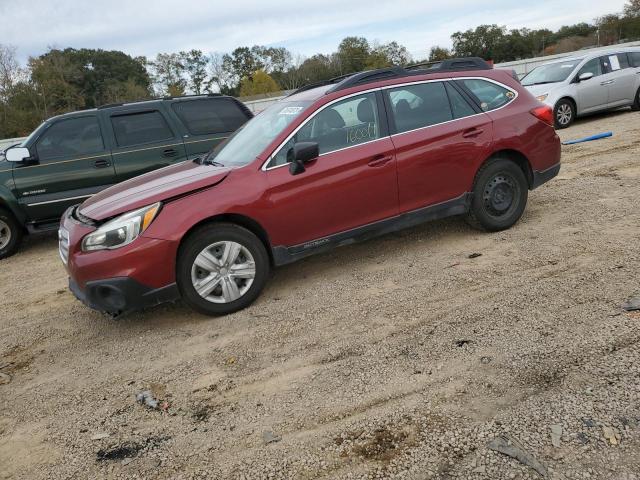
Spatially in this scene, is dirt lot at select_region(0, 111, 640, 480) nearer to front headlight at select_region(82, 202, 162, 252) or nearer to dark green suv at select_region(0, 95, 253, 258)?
front headlight at select_region(82, 202, 162, 252)

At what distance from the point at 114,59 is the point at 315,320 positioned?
281 ft

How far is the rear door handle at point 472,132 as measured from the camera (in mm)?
5133

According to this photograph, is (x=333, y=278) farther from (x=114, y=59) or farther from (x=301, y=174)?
(x=114, y=59)

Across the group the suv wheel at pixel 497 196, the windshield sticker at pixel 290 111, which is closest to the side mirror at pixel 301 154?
the windshield sticker at pixel 290 111

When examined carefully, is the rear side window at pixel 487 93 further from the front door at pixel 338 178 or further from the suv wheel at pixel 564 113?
the suv wheel at pixel 564 113

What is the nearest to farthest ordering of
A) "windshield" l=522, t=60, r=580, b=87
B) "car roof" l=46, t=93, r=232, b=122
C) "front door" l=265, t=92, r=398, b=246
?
"front door" l=265, t=92, r=398, b=246 → "car roof" l=46, t=93, r=232, b=122 → "windshield" l=522, t=60, r=580, b=87

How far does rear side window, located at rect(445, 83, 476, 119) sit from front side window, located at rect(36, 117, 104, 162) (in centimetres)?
490

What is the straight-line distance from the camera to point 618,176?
7.09m

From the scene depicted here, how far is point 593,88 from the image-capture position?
493 inches

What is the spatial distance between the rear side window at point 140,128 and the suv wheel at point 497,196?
4.61m

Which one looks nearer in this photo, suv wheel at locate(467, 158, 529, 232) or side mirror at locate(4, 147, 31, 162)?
suv wheel at locate(467, 158, 529, 232)

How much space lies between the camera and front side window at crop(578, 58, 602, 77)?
1249cm

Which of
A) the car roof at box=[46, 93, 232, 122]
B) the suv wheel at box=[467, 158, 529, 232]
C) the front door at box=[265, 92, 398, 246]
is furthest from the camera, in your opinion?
the car roof at box=[46, 93, 232, 122]

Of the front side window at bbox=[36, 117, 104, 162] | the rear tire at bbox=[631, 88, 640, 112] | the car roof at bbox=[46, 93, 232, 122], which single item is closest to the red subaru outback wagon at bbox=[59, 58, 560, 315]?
the front side window at bbox=[36, 117, 104, 162]
